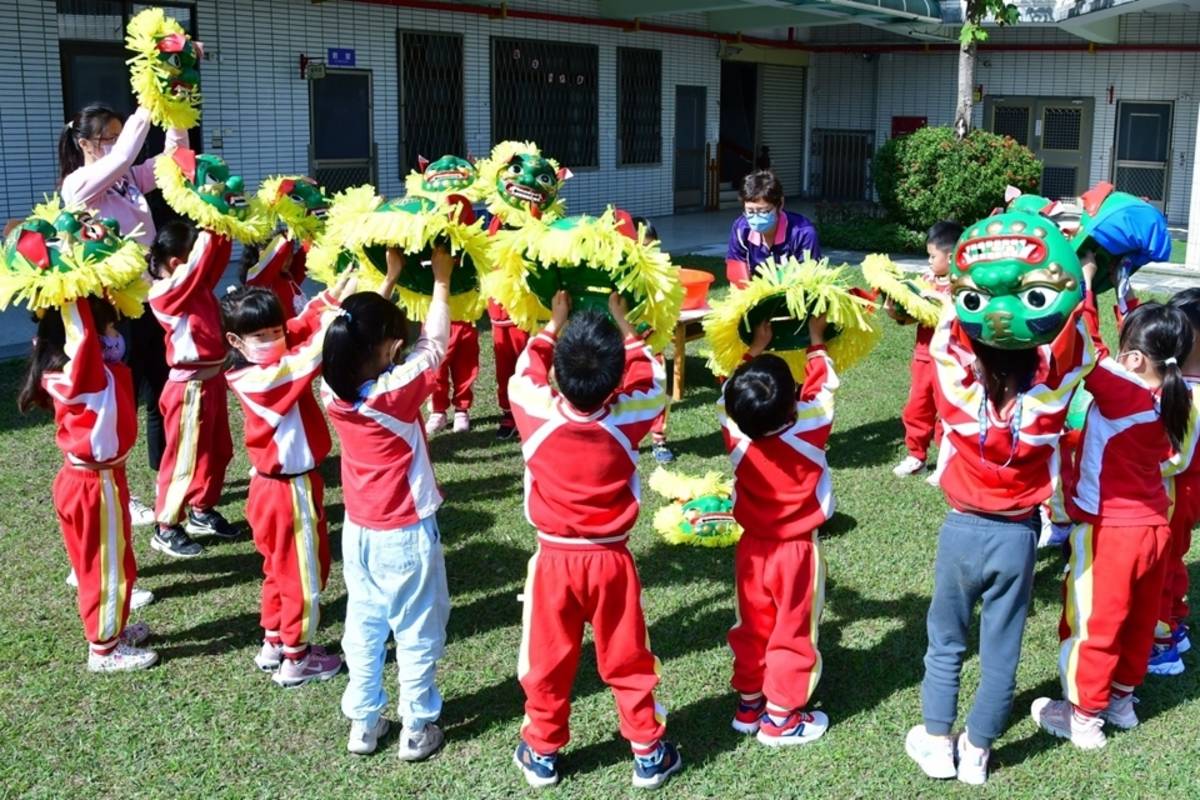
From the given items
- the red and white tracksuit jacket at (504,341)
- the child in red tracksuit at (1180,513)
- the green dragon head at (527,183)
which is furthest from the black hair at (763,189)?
the child in red tracksuit at (1180,513)

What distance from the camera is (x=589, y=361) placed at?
323 cm

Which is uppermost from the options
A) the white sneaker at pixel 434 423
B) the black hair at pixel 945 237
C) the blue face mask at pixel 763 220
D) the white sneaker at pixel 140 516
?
the blue face mask at pixel 763 220

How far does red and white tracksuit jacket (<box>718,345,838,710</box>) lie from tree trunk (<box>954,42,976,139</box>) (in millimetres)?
12177

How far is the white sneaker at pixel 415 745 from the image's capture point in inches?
144

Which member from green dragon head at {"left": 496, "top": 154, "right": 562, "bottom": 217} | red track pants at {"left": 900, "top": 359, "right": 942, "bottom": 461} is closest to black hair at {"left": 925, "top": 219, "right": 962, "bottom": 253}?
red track pants at {"left": 900, "top": 359, "right": 942, "bottom": 461}

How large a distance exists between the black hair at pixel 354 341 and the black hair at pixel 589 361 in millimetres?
555

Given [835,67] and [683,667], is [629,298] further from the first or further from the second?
[835,67]

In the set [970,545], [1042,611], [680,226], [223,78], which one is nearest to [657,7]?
[680,226]

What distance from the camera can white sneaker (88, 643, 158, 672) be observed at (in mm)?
4215

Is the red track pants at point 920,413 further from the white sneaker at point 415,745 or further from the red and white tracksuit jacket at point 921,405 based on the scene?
the white sneaker at point 415,745

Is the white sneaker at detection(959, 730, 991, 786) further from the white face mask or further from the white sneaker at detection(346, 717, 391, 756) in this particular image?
the white face mask

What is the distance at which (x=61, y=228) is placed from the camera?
4090mm

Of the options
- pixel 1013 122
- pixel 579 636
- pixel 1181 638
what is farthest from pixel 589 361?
pixel 1013 122

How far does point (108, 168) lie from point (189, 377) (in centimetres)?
104
